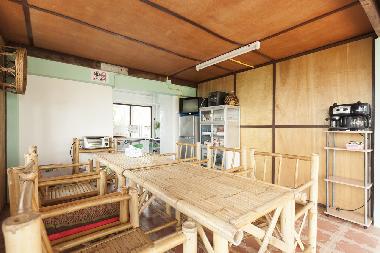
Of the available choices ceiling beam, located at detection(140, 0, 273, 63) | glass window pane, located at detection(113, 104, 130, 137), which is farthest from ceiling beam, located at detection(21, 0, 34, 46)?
glass window pane, located at detection(113, 104, 130, 137)

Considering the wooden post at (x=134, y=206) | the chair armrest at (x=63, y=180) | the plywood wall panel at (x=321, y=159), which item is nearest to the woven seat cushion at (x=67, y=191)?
the chair armrest at (x=63, y=180)

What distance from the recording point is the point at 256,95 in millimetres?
4715

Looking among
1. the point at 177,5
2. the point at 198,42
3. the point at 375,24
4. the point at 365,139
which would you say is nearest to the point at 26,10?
the point at 177,5

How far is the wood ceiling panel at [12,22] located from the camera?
2492 mm

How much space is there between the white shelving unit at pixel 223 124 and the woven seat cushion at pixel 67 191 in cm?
293

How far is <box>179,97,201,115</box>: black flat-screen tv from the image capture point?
589 cm

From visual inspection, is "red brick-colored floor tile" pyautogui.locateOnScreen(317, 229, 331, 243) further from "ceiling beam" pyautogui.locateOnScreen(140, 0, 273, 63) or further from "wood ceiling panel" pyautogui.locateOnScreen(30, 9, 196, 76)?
"wood ceiling panel" pyautogui.locateOnScreen(30, 9, 196, 76)

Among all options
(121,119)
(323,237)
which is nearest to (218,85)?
(323,237)

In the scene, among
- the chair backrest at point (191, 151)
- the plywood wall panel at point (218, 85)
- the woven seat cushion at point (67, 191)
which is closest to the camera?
the woven seat cushion at point (67, 191)

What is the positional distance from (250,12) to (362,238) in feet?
10.3

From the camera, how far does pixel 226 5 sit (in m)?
2.37

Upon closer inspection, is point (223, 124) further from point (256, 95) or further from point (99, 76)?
point (99, 76)

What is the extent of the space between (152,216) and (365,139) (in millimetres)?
3280

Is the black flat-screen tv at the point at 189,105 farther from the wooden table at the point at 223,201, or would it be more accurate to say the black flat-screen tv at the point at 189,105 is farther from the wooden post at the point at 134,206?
the wooden post at the point at 134,206
